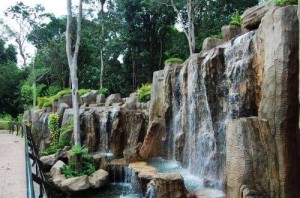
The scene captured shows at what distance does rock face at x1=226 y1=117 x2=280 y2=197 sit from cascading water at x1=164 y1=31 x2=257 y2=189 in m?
2.13

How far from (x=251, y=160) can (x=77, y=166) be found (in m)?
8.88

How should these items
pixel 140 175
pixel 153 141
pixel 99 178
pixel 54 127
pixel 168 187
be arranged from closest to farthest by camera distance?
pixel 168 187
pixel 140 175
pixel 99 178
pixel 153 141
pixel 54 127

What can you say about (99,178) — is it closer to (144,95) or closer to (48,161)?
(48,161)

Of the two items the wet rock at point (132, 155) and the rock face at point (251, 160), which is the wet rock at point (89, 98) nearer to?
the wet rock at point (132, 155)

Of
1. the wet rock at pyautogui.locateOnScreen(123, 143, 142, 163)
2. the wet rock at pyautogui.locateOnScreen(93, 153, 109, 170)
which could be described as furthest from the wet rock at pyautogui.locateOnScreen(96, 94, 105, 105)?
the wet rock at pyautogui.locateOnScreen(93, 153, 109, 170)

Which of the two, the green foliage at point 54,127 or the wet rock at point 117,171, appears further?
the green foliage at point 54,127

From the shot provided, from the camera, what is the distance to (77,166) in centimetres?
1477

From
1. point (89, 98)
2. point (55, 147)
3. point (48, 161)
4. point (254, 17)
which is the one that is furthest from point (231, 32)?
→ point (89, 98)

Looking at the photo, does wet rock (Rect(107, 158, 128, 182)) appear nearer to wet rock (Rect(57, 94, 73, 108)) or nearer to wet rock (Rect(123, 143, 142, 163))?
wet rock (Rect(123, 143, 142, 163))

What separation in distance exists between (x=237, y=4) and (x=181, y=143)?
65.4ft

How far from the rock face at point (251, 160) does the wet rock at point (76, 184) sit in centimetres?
698

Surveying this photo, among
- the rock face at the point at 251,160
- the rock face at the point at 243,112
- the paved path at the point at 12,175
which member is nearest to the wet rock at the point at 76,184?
the paved path at the point at 12,175

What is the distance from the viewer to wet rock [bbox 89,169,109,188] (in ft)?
44.9

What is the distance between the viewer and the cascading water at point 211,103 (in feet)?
35.2
